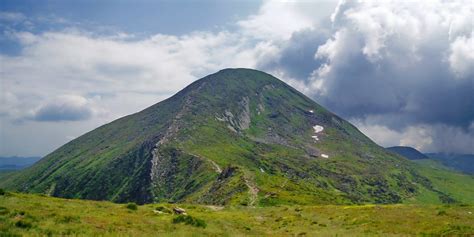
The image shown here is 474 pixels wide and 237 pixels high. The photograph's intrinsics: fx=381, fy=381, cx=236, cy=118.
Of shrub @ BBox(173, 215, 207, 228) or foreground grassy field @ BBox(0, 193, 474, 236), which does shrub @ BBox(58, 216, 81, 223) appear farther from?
shrub @ BBox(173, 215, 207, 228)

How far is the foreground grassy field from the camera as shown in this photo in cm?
3049

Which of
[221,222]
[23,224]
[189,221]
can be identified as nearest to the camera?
[23,224]

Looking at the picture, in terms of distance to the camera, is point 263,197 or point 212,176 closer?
point 263,197

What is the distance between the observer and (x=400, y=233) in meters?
39.5

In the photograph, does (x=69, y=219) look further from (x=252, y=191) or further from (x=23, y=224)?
(x=252, y=191)

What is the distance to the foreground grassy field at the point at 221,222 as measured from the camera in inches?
1201

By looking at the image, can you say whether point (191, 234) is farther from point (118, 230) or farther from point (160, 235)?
point (118, 230)

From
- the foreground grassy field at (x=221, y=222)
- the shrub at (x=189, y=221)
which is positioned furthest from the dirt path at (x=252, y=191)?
the shrub at (x=189, y=221)

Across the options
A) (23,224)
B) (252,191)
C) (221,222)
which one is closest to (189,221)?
(221,222)

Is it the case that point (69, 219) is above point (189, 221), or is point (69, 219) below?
above

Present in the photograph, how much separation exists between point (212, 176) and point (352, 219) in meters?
137

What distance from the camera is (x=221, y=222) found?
4634 centimetres

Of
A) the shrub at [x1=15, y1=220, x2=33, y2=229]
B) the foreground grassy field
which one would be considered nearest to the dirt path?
the foreground grassy field

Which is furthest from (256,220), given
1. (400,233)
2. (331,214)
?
(400,233)
